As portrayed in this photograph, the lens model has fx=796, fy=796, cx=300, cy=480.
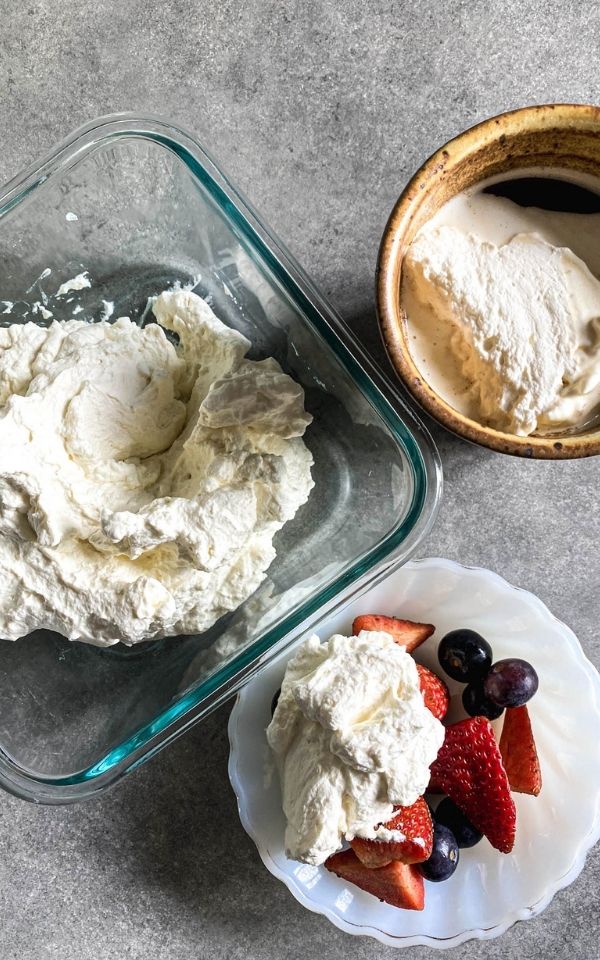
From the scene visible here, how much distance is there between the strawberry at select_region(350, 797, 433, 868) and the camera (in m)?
1.02

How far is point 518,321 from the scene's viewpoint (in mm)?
906

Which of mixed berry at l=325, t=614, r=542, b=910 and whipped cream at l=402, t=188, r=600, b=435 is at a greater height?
whipped cream at l=402, t=188, r=600, b=435

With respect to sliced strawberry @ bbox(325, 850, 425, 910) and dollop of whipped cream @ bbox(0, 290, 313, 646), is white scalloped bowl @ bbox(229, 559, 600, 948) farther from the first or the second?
dollop of whipped cream @ bbox(0, 290, 313, 646)

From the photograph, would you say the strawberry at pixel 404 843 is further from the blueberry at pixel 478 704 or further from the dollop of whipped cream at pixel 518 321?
the dollop of whipped cream at pixel 518 321

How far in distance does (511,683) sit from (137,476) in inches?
22.2

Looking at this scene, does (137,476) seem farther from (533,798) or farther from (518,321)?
(533,798)

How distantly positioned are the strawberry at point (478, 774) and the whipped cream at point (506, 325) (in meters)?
0.43

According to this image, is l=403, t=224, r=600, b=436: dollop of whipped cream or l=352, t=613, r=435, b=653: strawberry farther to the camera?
l=352, t=613, r=435, b=653: strawberry

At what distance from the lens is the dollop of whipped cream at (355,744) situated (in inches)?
37.9

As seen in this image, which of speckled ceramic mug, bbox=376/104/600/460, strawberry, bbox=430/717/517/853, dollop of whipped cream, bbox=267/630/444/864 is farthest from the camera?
strawberry, bbox=430/717/517/853

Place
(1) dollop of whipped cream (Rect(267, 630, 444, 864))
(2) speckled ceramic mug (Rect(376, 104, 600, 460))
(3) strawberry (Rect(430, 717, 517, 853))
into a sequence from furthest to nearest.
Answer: (3) strawberry (Rect(430, 717, 517, 853))
(1) dollop of whipped cream (Rect(267, 630, 444, 864))
(2) speckled ceramic mug (Rect(376, 104, 600, 460))

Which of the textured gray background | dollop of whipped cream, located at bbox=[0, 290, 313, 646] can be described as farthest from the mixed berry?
dollop of whipped cream, located at bbox=[0, 290, 313, 646]

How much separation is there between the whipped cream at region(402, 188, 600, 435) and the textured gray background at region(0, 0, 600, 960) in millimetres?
203

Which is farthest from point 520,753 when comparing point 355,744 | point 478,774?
point 355,744
